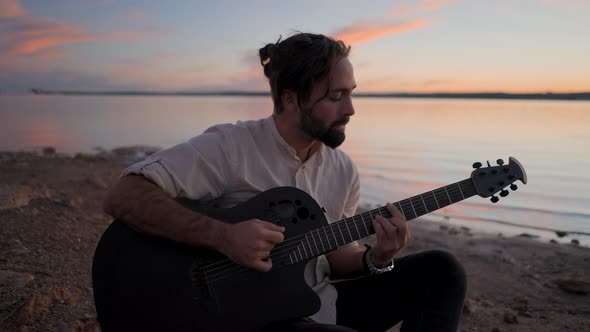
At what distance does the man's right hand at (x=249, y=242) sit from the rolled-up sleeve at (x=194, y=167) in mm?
299

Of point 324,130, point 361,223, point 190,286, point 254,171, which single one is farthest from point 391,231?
point 190,286

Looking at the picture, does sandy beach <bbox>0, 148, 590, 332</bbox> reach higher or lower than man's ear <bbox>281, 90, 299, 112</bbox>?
lower

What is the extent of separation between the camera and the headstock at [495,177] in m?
2.66

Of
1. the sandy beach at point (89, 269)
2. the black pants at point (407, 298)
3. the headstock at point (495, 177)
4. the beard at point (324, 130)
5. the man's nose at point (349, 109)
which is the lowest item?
the sandy beach at point (89, 269)

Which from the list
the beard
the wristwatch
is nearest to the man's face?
the beard

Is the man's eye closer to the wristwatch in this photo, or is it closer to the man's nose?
the man's nose

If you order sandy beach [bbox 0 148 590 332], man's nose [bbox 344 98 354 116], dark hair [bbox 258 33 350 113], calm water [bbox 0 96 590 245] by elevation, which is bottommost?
calm water [bbox 0 96 590 245]

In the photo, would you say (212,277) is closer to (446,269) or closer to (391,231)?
(391,231)

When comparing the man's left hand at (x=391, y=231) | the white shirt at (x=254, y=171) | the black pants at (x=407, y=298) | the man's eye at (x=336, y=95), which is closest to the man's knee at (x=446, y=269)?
the black pants at (x=407, y=298)

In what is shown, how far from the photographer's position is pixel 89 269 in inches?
165

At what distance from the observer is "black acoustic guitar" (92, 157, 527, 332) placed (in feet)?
7.39

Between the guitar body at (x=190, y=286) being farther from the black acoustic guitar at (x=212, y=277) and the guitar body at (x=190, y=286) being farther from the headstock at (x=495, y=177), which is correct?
the headstock at (x=495, y=177)

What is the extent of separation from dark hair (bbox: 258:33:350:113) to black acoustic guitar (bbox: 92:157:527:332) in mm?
647

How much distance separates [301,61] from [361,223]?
0.95m
